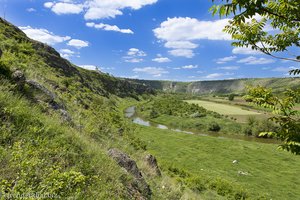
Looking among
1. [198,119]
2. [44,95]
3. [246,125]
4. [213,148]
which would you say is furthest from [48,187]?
[198,119]

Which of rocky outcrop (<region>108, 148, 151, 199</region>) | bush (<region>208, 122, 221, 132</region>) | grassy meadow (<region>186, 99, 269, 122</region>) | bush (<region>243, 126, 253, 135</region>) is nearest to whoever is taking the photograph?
rocky outcrop (<region>108, 148, 151, 199</region>)

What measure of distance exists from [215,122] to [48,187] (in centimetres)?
7105

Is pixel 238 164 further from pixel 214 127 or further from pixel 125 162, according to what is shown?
pixel 214 127

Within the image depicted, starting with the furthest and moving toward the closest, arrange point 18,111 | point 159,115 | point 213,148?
1. point 159,115
2. point 213,148
3. point 18,111

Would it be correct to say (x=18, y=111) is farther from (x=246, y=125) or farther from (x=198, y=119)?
(x=198, y=119)

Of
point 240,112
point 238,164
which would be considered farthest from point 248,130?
point 240,112

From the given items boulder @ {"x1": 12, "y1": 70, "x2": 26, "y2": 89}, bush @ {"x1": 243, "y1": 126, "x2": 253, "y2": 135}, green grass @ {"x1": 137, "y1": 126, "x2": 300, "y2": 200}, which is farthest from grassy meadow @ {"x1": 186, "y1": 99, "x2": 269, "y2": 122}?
boulder @ {"x1": 12, "y1": 70, "x2": 26, "y2": 89}

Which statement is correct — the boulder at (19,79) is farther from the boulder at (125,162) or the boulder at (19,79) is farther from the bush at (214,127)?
the bush at (214,127)

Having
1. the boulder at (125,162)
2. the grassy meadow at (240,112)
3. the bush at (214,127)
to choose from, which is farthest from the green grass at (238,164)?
the grassy meadow at (240,112)

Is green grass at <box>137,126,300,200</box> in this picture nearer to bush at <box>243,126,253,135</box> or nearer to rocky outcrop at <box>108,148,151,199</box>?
rocky outcrop at <box>108,148,151,199</box>

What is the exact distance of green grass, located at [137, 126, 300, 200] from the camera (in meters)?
26.0

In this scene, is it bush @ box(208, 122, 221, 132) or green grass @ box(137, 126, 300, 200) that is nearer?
green grass @ box(137, 126, 300, 200)

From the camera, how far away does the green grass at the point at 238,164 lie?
85.2 feet

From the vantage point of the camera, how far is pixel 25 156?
510 cm
